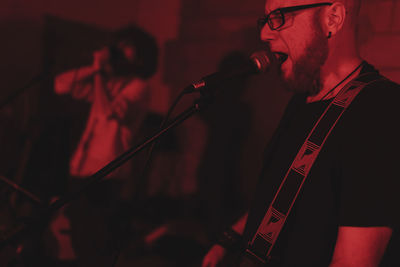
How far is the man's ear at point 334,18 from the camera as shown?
991mm

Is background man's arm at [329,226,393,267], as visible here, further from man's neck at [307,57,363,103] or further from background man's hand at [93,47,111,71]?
background man's hand at [93,47,111,71]

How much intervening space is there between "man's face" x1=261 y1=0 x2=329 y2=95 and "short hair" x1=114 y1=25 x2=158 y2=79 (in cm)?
122

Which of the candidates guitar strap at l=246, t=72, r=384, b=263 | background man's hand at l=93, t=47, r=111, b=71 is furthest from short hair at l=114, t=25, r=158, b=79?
guitar strap at l=246, t=72, r=384, b=263

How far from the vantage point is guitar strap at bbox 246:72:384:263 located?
0.94 metres

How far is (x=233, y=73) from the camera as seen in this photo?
881 mm

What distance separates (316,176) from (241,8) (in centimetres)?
193

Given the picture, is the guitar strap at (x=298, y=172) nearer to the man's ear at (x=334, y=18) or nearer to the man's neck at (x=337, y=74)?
the man's neck at (x=337, y=74)

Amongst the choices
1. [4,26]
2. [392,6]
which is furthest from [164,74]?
[392,6]

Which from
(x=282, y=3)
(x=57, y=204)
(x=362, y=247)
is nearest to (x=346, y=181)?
(x=362, y=247)

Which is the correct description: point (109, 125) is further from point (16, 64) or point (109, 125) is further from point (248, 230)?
point (16, 64)

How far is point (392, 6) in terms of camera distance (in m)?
1.67

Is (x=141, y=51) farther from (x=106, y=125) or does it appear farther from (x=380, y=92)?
(x=380, y=92)

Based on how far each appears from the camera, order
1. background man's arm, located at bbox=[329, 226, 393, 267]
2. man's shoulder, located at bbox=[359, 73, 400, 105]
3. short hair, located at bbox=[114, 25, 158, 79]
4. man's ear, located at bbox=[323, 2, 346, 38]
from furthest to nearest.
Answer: short hair, located at bbox=[114, 25, 158, 79] < man's ear, located at bbox=[323, 2, 346, 38] < man's shoulder, located at bbox=[359, 73, 400, 105] < background man's arm, located at bbox=[329, 226, 393, 267]

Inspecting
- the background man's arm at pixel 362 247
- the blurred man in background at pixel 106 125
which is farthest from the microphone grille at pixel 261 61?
the blurred man in background at pixel 106 125
